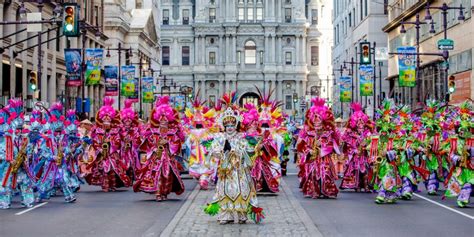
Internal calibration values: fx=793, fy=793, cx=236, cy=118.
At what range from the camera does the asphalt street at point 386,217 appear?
12.8 metres

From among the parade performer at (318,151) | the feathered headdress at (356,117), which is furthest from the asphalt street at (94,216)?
the feathered headdress at (356,117)

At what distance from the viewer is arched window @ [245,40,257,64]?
12082cm

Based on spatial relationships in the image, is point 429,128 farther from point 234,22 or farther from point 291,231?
point 234,22

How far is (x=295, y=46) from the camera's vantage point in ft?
395

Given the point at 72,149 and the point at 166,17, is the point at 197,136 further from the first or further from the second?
the point at 166,17

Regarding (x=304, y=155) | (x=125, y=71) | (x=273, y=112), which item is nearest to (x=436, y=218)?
(x=304, y=155)

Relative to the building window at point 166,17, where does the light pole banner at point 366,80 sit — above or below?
below

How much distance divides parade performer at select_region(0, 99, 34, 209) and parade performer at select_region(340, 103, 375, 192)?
27.3ft

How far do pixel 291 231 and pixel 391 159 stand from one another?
5.61m

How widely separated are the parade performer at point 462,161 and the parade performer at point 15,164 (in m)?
8.90

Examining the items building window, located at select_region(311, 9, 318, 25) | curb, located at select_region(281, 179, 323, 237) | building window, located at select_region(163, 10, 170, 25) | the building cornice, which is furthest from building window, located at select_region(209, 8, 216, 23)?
curb, located at select_region(281, 179, 323, 237)

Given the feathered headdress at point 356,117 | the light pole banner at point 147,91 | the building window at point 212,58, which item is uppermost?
the building window at point 212,58

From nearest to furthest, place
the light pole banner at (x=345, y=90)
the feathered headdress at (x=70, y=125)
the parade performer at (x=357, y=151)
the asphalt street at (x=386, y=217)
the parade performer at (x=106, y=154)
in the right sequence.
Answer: the asphalt street at (x=386, y=217)
the feathered headdress at (x=70, y=125)
the parade performer at (x=357, y=151)
the parade performer at (x=106, y=154)
the light pole banner at (x=345, y=90)

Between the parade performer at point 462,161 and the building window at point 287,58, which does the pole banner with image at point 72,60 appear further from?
the building window at point 287,58
